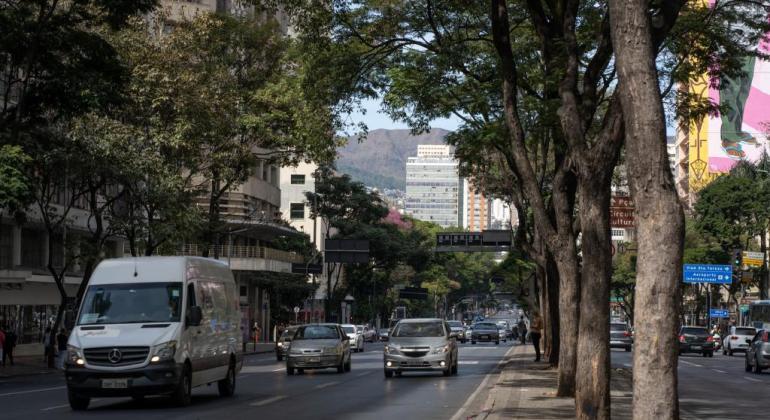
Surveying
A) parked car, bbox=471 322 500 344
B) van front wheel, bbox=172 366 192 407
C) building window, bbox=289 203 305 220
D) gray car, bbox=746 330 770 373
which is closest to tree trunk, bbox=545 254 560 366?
gray car, bbox=746 330 770 373

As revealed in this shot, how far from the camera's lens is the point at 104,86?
1179 inches

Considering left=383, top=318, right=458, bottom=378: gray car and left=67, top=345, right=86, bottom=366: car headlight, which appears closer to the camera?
left=67, top=345, right=86, bottom=366: car headlight

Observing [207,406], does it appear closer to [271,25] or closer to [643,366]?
[643,366]

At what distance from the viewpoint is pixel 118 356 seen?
1959 centimetres

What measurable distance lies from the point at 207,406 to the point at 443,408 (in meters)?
4.14

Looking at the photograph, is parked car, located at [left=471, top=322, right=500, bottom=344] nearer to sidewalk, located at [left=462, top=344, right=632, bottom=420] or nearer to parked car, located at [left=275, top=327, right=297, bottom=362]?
parked car, located at [left=275, top=327, right=297, bottom=362]

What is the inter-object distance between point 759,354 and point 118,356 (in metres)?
26.9

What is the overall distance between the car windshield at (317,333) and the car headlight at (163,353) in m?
15.2

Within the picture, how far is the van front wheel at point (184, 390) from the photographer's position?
2010cm

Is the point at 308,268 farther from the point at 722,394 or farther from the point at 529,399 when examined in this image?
the point at 529,399

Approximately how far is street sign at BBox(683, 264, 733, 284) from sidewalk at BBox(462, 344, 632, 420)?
51992mm

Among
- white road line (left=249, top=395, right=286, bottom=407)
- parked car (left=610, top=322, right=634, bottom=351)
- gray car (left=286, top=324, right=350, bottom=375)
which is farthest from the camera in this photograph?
parked car (left=610, top=322, right=634, bottom=351)

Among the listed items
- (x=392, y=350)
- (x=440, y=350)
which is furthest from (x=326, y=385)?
(x=440, y=350)

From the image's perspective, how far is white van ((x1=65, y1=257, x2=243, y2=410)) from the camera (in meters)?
19.6
